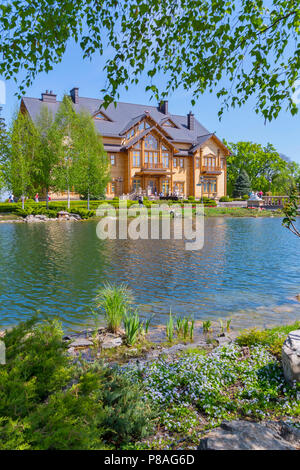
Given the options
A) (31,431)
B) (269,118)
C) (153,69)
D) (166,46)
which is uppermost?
(166,46)

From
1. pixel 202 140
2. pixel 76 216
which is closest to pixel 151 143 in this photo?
pixel 202 140

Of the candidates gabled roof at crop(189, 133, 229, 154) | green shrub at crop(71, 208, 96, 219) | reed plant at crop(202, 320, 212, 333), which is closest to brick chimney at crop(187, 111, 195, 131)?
gabled roof at crop(189, 133, 229, 154)

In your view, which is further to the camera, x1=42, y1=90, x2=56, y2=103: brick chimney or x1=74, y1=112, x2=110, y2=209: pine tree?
x1=42, y1=90, x2=56, y2=103: brick chimney

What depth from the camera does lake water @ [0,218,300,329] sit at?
8328 mm

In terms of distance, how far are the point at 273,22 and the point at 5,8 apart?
179 inches

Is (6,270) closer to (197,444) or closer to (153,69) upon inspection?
(153,69)

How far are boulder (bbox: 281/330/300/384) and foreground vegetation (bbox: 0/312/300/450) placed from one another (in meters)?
0.12

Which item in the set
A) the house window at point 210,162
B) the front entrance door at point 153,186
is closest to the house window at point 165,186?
the front entrance door at point 153,186

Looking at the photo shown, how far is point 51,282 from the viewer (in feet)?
35.9

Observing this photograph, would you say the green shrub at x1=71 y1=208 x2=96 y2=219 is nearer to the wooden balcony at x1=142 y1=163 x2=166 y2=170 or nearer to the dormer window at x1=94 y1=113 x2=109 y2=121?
the wooden balcony at x1=142 y1=163 x2=166 y2=170

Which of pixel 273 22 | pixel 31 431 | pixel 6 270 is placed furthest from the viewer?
pixel 6 270

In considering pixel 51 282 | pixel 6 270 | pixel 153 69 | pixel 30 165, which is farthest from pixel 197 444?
pixel 30 165

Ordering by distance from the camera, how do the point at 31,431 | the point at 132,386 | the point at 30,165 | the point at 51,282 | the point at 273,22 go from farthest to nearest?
the point at 30,165 → the point at 51,282 → the point at 273,22 → the point at 132,386 → the point at 31,431

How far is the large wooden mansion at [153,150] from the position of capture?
50.6 meters
